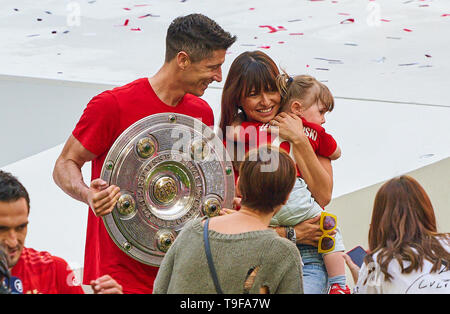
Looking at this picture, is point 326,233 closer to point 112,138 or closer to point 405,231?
point 405,231

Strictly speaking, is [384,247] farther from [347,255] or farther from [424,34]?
[424,34]

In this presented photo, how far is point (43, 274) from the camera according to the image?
2664 millimetres

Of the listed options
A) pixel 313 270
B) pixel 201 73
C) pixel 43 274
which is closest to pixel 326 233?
pixel 313 270

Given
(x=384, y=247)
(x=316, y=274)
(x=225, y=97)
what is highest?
(x=225, y=97)

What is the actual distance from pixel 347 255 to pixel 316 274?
23 cm

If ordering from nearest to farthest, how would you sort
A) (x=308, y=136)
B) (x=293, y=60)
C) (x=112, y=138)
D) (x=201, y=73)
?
1. (x=112, y=138)
2. (x=201, y=73)
3. (x=308, y=136)
4. (x=293, y=60)

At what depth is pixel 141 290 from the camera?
3076 millimetres

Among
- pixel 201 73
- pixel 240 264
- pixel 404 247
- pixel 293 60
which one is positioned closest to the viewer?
pixel 240 264

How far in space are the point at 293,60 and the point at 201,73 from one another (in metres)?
2.96

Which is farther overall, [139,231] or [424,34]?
[424,34]

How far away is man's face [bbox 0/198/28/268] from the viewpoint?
2582 millimetres

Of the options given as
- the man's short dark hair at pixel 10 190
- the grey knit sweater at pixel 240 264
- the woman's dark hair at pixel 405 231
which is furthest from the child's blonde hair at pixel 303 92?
the man's short dark hair at pixel 10 190

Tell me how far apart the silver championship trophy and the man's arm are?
70mm
